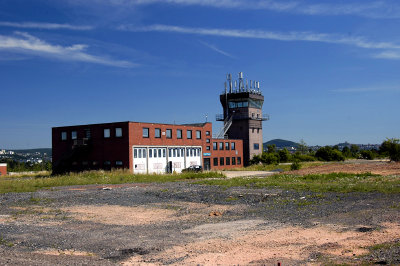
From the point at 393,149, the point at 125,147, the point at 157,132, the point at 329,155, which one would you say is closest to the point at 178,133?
the point at 157,132

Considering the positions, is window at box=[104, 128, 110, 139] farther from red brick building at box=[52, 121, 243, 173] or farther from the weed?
the weed

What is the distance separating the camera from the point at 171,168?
62.2 meters

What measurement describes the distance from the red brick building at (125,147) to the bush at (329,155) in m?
50.1

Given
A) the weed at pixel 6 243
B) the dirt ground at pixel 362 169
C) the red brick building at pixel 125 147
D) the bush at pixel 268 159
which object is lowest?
the weed at pixel 6 243

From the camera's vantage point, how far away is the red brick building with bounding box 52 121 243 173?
55.5 metres

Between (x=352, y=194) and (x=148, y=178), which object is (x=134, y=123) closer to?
(x=148, y=178)

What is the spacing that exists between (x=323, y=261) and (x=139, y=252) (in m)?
4.77

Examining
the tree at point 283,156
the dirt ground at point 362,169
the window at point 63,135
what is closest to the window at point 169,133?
the window at point 63,135

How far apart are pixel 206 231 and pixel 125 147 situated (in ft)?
137

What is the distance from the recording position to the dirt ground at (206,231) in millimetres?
10695

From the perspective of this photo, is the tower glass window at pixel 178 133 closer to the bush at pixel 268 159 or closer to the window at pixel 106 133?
the window at pixel 106 133

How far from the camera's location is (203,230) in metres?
14.6

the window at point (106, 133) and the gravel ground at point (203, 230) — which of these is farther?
the window at point (106, 133)

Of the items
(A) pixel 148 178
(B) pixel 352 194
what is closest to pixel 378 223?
(B) pixel 352 194
